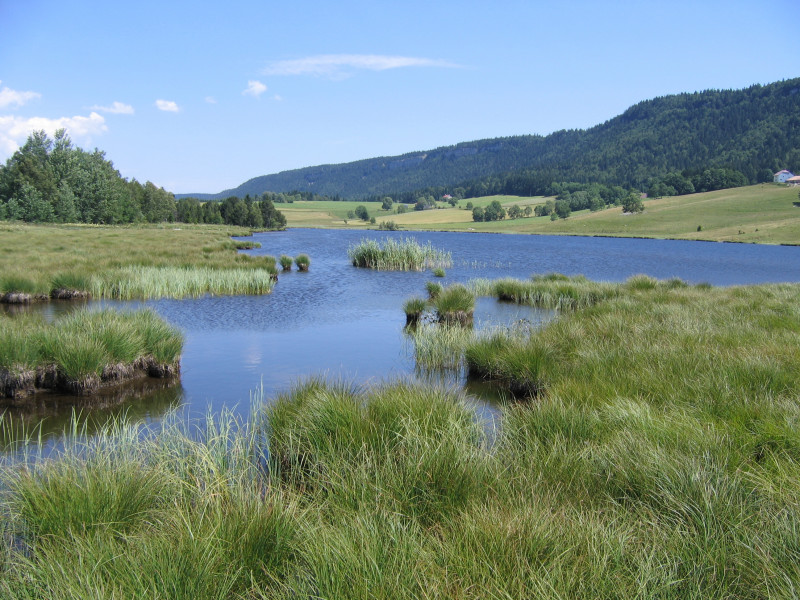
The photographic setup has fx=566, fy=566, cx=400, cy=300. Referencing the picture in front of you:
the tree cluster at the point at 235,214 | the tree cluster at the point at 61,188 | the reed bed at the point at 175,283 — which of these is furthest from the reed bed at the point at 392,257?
the tree cluster at the point at 235,214

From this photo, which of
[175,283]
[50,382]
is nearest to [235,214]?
[175,283]

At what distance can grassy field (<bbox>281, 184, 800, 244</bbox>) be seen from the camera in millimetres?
73875

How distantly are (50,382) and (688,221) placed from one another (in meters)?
93.9

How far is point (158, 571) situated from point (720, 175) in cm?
13871

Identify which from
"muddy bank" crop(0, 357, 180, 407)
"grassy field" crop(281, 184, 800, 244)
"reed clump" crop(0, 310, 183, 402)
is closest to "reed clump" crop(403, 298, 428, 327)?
"reed clump" crop(0, 310, 183, 402)

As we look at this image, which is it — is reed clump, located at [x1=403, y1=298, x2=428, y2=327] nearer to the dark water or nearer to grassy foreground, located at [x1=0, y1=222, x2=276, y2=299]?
the dark water

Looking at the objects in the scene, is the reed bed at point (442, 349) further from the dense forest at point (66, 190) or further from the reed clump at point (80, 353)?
the dense forest at point (66, 190)

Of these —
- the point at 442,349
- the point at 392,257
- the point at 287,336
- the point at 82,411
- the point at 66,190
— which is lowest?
the point at 287,336

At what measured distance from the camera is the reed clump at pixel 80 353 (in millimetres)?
8336

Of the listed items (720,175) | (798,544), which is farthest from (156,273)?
(720,175)

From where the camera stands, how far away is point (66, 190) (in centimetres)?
6556

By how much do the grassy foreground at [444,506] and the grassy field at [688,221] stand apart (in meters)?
72.7

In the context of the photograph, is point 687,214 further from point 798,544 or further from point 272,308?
point 798,544

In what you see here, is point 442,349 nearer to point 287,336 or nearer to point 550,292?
point 287,336
